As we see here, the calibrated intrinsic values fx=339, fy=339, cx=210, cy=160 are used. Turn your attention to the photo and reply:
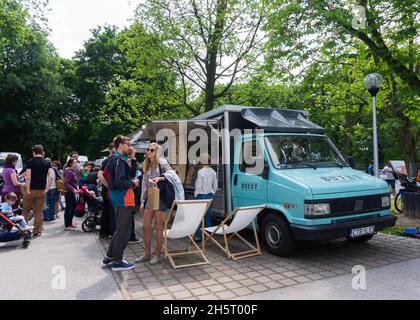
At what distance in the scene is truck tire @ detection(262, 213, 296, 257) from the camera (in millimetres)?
5645

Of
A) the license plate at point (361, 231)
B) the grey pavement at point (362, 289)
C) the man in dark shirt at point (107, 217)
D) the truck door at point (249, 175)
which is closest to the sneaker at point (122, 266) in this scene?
the grey pavement at point (362, 289)

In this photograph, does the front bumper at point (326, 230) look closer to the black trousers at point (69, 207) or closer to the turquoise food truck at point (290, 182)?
the turquoise food truck at point (290, 182)

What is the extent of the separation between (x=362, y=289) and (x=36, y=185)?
698 centimetres

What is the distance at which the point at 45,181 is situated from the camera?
25.9 feet

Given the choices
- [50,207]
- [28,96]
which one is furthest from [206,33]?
[28,96]

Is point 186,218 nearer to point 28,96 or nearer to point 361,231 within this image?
point 361,231

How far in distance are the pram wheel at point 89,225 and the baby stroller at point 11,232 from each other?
5.44 ft

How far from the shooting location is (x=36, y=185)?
782 cm

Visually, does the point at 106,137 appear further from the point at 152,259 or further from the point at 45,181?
the point at 152,259

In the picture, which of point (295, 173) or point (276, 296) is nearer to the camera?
point (276, 296)

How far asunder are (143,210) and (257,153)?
7.81 ft
